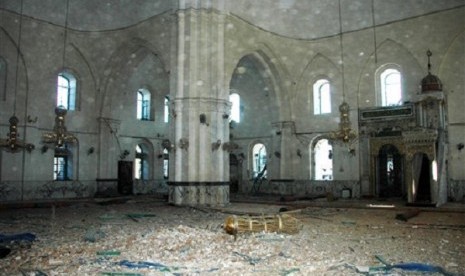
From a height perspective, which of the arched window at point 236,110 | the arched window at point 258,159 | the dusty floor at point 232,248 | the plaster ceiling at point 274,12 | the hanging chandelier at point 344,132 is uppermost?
the plaster ceiling at point 274,12

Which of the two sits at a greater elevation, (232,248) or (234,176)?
(234,176)

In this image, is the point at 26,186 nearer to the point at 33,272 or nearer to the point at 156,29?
the point at 156,29

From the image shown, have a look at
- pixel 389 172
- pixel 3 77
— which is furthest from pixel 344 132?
pixel 3 77

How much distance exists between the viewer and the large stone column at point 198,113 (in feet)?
52.8

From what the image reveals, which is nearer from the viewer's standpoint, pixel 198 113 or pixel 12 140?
pixel 198 113

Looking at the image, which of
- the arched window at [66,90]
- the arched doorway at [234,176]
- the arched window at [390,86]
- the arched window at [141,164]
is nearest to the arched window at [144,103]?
the arched window at [141,164]

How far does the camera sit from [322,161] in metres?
22.1

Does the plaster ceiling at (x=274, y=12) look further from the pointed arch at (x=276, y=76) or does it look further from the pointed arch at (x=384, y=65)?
the pointed arch at (x=384, y=65)

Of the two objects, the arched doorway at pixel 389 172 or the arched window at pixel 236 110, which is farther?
the arched window at pixel 236 110

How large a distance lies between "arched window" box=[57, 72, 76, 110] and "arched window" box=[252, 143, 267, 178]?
33.4 ft

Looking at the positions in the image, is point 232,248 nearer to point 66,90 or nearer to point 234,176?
point 66,90

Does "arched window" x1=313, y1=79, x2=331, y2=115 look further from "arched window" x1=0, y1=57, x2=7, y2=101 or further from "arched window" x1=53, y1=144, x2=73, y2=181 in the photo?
"arched window" x1=0, y1=57, x2=7, y2=101

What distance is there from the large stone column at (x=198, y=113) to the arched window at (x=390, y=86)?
8.38 meters

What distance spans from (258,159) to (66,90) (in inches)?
434
